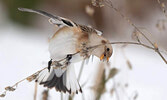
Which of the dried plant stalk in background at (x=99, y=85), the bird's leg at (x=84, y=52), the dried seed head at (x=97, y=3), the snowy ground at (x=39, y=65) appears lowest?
the bird's leg at (x=84, y=52)

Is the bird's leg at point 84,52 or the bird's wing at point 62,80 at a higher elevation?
the bird's wing at point 62,80

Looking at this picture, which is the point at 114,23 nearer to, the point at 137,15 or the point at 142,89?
the point at 137,15

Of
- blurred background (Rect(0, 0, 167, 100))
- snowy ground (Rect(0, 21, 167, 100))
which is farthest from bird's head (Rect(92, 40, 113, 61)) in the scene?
blurred background (Rect(0, 0, 167, 100))

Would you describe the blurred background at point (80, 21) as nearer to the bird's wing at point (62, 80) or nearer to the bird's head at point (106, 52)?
the bird's wing at point (62, 80)

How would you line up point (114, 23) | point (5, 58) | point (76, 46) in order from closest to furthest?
1. point (76, 46)
2. point (5, 58)
3. point (114, 23)

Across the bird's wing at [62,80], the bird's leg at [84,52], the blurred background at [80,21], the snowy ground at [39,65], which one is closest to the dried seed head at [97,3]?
the bird's leg at [84,52]

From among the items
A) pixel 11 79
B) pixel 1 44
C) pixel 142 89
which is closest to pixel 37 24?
pixel 1 44
